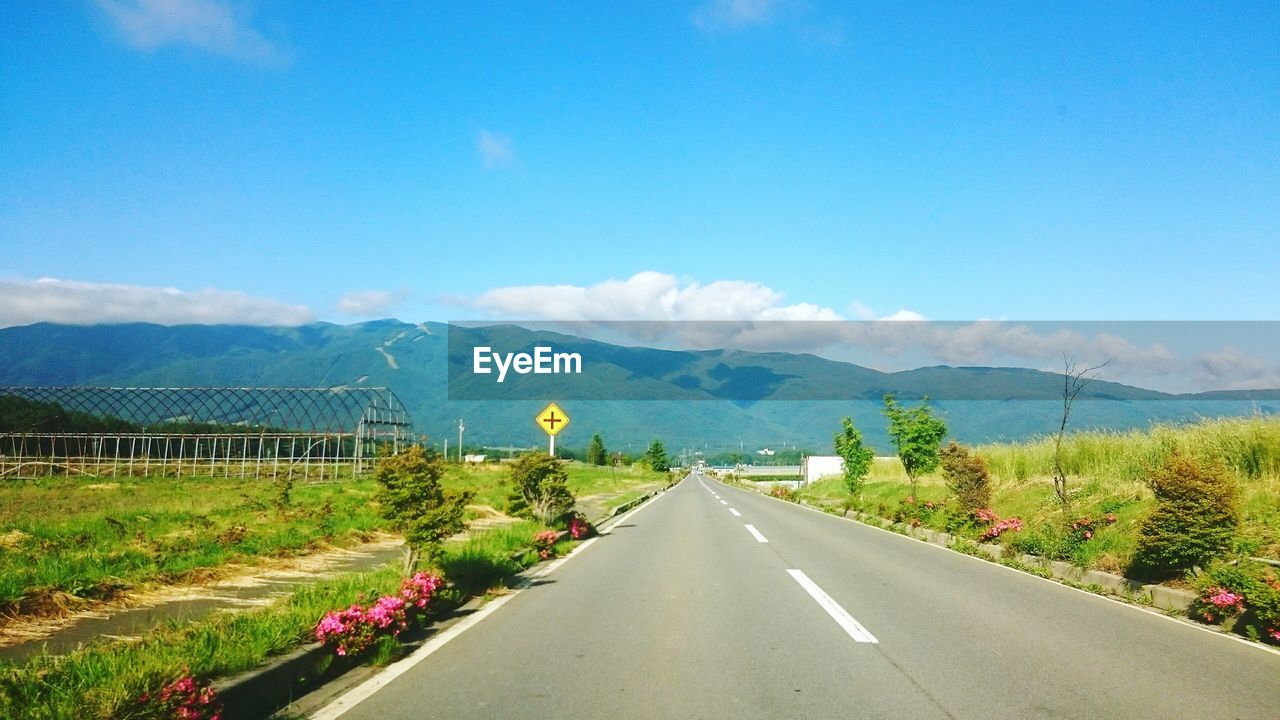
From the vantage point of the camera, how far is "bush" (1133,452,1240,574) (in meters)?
9.85

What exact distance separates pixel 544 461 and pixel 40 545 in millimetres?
9634

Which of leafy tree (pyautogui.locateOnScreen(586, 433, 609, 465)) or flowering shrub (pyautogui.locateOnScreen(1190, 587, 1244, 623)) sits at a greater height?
flowering shrub (pyautogui.locateOnScreen(1190, 587, 1244, 623))

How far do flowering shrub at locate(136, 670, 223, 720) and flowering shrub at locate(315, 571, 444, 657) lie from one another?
1.64m

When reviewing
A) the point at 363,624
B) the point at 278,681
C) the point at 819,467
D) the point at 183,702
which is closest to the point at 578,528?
the point at 363,624

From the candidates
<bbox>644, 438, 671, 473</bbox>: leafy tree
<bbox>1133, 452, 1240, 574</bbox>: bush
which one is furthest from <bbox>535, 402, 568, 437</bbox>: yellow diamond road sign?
<bbox>644, 438, 671, 473</bbox>: leafy tree

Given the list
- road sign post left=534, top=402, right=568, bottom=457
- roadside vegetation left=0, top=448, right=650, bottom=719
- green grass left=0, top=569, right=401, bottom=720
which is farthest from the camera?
road sign post left=534, top=402, right=568, bottom=457

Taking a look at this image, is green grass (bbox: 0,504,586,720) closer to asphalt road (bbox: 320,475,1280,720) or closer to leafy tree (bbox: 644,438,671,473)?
asphalt road (bbox: 320,475,1280,720)

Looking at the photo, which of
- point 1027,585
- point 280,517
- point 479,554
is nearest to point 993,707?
point 1027,585

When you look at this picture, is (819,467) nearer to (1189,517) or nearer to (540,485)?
(540,485)

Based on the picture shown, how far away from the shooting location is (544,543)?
47.8 feet

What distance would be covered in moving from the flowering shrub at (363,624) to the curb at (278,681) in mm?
100

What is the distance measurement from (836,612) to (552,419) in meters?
13.7

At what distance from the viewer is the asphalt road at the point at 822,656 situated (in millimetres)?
5281

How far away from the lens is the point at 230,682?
4.90 meters
